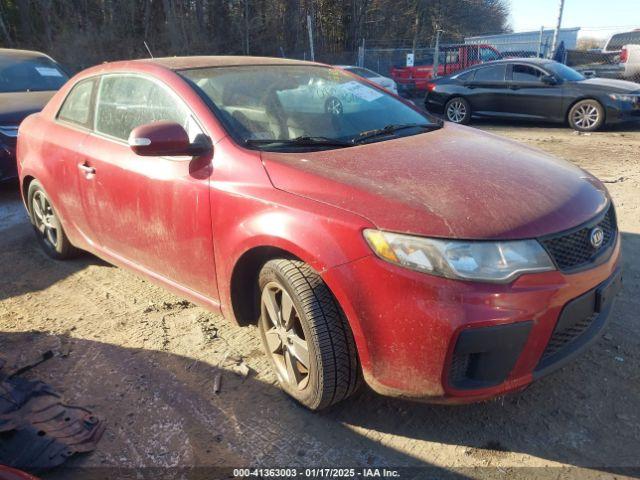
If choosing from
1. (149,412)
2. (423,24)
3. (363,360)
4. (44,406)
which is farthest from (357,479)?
(423,24)

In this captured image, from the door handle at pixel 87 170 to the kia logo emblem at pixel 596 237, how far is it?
2.85m

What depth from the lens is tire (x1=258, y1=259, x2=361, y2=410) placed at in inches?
88.3

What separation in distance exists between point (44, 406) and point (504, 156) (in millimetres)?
2567

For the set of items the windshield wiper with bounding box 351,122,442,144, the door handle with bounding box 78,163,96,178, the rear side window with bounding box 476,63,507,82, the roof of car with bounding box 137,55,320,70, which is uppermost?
the roof of car with bounding box 137,55,320,70

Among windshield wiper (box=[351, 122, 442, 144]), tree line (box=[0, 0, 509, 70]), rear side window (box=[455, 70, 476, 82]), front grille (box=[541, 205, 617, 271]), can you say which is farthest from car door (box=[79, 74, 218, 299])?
tree line (box=[0, 0, 509, 70])

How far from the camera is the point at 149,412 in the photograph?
2.55m

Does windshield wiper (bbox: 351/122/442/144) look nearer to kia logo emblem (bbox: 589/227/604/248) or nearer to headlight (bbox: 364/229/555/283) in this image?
headlight (bbox: 364/229/555/283)

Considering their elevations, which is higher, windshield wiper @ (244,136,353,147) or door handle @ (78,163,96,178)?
windshield wiper @ (244,136,353,147)

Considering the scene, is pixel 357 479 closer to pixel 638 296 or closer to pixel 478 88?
pixel 638 296

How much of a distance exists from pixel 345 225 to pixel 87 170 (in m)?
2.13

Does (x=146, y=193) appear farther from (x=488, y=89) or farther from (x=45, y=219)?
(x=488, y=89)

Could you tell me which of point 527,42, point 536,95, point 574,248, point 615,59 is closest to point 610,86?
point 536,95

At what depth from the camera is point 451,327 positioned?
1938 mm

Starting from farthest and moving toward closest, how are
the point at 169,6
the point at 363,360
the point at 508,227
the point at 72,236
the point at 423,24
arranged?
the point at 423,24
the point at 169,6
the point at 72,236
the point at 363,360
the point at 508,227
